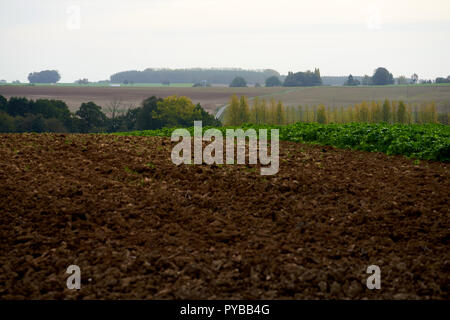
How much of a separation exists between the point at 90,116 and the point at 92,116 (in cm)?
16

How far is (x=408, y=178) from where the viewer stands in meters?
8.68

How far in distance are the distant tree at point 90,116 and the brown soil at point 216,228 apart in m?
29.0

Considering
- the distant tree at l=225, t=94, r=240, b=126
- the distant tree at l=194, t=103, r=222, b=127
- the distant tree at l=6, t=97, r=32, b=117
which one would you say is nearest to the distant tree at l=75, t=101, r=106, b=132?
the distant tree at l=6, t=97, r=32, b=117

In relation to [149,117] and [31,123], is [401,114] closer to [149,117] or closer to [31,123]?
[149,117]

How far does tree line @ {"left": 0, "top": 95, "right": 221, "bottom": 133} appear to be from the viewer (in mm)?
33812

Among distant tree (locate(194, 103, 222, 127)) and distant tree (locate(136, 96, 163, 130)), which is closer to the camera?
distant tree (locate(136, 96, 163, 130))

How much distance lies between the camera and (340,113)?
3684cm

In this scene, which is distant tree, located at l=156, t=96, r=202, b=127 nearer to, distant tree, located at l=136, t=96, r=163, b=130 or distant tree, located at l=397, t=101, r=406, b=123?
distant tree, located at l=136, t=96, r=163, b=130

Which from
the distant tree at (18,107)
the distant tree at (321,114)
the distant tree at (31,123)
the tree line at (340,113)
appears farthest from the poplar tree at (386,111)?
the distant tree at (18,107)

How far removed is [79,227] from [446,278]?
4.39m

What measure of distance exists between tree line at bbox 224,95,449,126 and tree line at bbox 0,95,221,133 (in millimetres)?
5762

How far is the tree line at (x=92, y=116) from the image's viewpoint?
3381 centimetres
